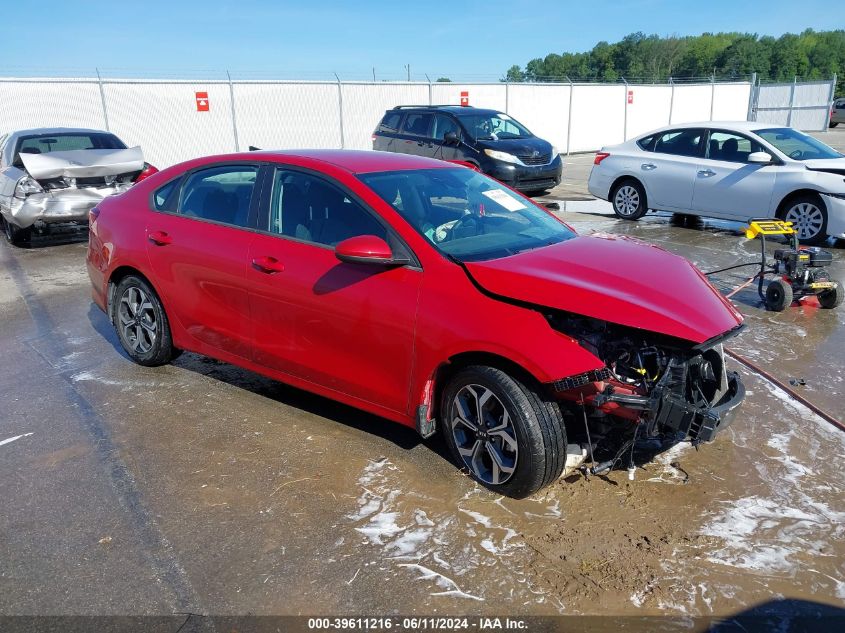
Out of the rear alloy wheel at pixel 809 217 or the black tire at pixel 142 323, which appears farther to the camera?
the rear alloy wheel at pixel 809 217

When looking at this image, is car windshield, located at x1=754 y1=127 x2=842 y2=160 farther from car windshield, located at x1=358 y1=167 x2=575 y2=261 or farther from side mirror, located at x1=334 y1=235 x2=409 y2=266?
side mirror, located at x1=334 y1=235 x2=409 y2=266

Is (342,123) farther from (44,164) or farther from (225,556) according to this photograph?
(225,556)

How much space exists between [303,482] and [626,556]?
64.8 inches

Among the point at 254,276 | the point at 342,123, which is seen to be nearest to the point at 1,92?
the point at 342,123

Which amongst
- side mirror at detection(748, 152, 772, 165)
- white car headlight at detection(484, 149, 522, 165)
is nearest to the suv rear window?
white car headlight at detection(484, 149, 522, 165)

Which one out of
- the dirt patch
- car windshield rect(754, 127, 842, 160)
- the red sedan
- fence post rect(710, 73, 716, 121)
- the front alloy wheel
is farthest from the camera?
fence post rect(710, 73, 716, 121)

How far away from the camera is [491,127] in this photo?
1348 cm

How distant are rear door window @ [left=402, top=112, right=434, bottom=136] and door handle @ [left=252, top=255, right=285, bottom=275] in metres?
9.97

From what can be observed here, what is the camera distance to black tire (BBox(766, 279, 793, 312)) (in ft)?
20.3

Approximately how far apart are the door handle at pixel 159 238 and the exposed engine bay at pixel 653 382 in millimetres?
2781

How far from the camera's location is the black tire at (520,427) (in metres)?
3.17

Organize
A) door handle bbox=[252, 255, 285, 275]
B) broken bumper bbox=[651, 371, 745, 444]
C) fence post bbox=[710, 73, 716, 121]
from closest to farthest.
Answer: broken bumper bbox=[651, 371, 745, 444], door handle bbox=[252, 255, 285, 275], fence post bbox=[710, 73, 716, 121]

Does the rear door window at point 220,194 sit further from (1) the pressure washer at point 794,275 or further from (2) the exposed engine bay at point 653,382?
(1) the pressure washer at point 794,275

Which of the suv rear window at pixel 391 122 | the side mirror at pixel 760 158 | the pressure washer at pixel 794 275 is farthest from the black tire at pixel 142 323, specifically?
the suv rear window at pixel 391 122
